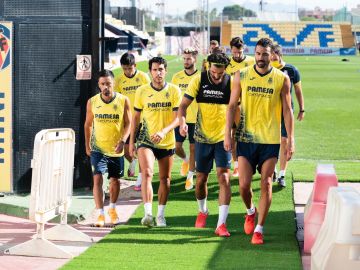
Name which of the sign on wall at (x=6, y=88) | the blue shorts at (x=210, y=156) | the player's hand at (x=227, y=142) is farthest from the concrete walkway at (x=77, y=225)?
the player's hand at (x=227, y=142)

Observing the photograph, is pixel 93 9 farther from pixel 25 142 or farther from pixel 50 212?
pixel 50 212

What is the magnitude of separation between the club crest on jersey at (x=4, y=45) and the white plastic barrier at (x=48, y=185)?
11.0ft

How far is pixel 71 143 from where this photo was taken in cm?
1014

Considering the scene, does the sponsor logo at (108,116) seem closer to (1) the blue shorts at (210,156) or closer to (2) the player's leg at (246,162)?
(1) the blue shorts at (210,156)

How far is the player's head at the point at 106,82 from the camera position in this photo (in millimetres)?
11203

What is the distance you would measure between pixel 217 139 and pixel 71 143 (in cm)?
162

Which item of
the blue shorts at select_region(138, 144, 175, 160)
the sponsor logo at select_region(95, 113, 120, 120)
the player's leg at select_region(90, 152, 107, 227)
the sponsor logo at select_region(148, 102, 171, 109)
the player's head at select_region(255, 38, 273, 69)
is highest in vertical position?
the player's head at select_region(255, 38, 273, 69)

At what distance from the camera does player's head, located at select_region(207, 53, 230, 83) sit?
1058 centimetres

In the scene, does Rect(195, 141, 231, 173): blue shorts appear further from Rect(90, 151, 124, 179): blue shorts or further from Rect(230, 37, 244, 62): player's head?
Rect(230, 37, 244, 62): player's head

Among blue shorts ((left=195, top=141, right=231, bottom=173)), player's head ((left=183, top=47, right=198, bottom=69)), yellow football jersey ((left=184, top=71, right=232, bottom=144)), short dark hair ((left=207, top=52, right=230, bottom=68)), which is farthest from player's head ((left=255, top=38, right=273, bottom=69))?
player's head ((left=183, top=47, right=198, bottom=69))

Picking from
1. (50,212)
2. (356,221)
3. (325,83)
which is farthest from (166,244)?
(325,83)

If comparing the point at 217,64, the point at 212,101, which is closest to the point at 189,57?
the point at 212,101

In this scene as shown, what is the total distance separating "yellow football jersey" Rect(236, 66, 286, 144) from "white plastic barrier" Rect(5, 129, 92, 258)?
1808 mm

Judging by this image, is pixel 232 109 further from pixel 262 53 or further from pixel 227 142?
pixel 262 53
